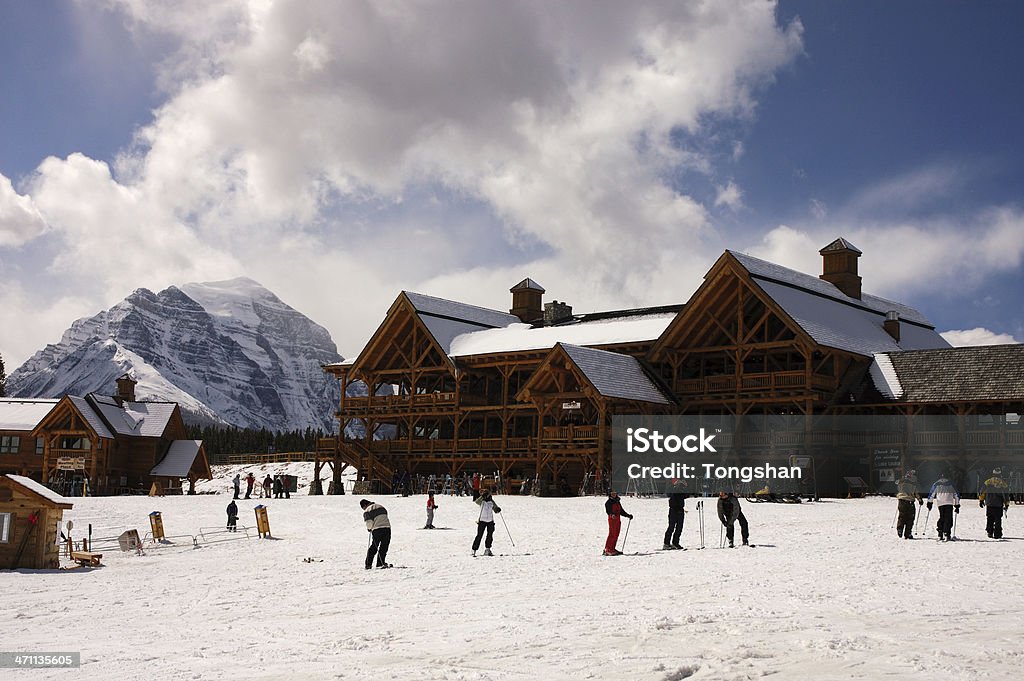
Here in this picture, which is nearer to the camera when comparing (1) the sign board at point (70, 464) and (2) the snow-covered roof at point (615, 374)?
(2) the snow-covered roof at point (615, 374)

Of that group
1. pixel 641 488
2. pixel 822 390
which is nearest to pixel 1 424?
pixel 641 488

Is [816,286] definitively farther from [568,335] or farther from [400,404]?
[400,404]

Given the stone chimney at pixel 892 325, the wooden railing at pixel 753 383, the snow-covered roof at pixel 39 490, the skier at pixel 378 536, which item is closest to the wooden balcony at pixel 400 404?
the wooden railing at pixel 753 383

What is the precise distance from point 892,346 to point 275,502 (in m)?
27.5

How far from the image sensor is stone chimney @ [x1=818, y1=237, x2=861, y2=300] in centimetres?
5462

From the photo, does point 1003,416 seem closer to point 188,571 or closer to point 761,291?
point 761,291

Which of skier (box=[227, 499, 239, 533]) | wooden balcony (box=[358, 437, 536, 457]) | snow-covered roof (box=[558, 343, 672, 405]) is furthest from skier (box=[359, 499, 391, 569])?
wooden balcony (box=[358, 437, 536, 457])

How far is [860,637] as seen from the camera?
11.3m

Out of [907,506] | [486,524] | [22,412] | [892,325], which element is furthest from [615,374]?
[22,412]

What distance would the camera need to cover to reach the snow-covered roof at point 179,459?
63.9 meters

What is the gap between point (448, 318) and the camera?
2265 inches

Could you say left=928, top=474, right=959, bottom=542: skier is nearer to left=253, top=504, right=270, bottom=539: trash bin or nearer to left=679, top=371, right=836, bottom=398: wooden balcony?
left=253, top=504, right=270, bottom=539: trash bin

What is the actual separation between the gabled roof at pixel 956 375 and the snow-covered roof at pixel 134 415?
1624 inches

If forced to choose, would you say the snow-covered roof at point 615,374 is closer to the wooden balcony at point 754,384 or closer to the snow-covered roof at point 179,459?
the wooden balcony at point 754,384
